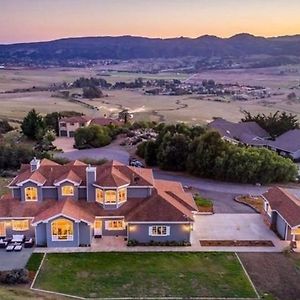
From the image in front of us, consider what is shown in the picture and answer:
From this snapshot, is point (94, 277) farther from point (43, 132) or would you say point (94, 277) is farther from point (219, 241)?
point (43, 132)

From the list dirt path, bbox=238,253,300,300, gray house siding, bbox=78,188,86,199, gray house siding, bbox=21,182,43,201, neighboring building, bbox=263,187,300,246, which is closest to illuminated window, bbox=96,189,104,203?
gray house siding, bbox=78,188,86,199

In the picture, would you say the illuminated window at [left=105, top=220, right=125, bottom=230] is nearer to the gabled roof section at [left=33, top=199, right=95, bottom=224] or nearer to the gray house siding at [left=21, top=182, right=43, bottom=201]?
the gabled roof section at [left=33, top=199, right=95, bottom=224]

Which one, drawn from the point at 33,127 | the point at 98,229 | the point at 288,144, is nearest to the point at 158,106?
the point at 33,127

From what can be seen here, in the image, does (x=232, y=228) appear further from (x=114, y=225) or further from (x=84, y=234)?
(x=84, y=234)

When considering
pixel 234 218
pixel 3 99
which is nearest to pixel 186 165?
pixel 234 218

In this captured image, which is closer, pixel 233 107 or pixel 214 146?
pixel 214 146

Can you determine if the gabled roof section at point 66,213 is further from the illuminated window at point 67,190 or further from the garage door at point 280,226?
the garage door at point 280,226
